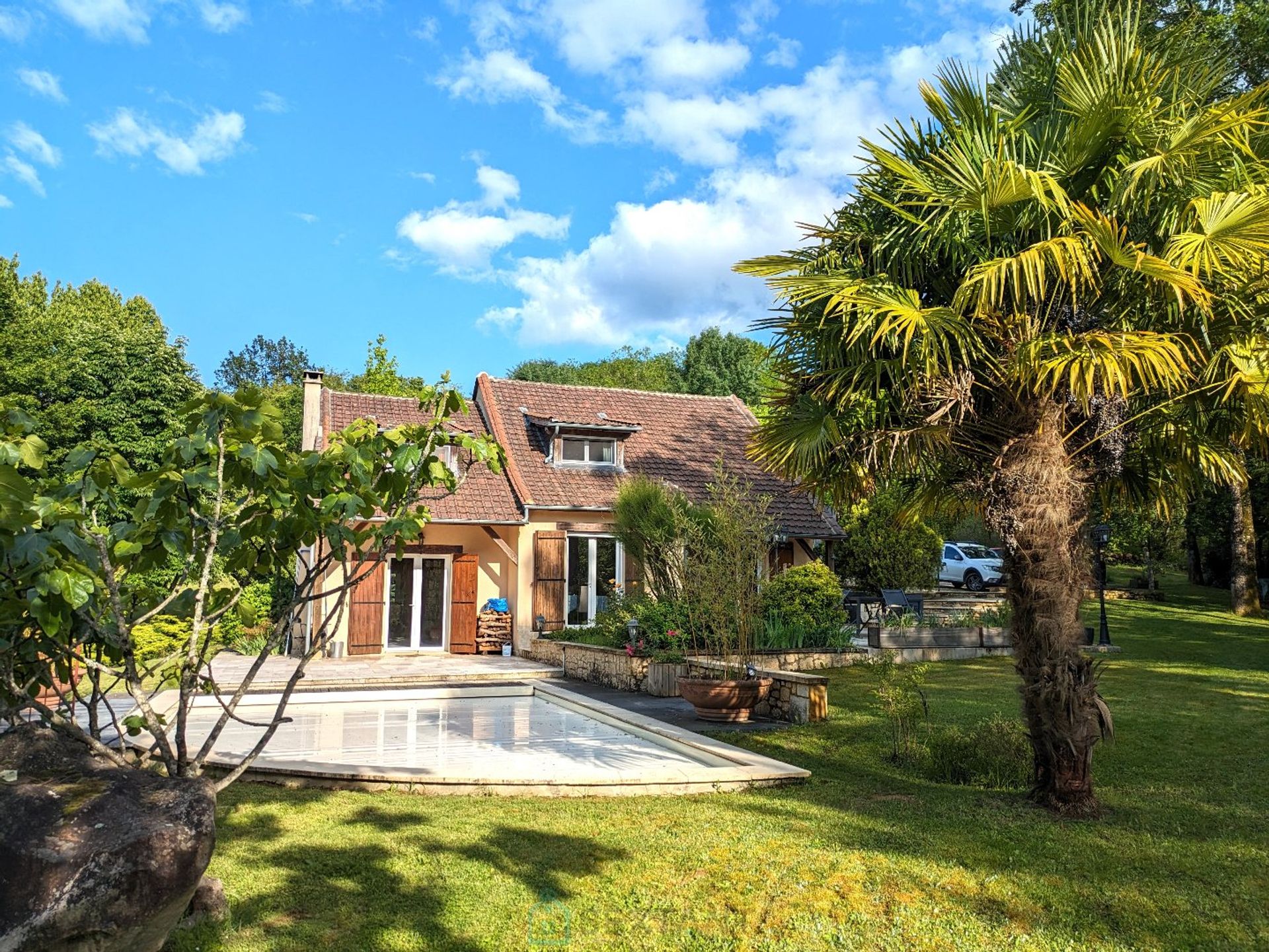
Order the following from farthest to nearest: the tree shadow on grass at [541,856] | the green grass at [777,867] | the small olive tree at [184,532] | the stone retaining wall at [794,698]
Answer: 1. the stone retaining wall at [794,698]
2. the tree shadow on grass at [541,856]
3. the green grass at [777,867]
4. the small olive tree at [184,532]

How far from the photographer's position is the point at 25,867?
2.94 m

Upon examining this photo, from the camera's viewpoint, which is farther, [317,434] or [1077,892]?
[317,434]

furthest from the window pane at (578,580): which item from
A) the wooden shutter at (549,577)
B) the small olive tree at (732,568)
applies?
the small olive tree at (732,568)

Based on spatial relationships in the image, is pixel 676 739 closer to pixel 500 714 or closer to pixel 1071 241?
pixel 500 714

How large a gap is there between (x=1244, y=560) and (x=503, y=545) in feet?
65.9

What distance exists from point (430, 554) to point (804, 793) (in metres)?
13.7

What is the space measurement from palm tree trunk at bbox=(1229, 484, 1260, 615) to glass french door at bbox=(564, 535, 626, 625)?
1671cm

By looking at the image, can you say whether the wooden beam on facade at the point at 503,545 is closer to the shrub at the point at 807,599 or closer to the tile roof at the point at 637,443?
the tile roof at the point at 637,443

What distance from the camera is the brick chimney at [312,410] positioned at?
65.6ft

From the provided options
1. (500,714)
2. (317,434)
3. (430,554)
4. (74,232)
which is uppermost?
(74,232)

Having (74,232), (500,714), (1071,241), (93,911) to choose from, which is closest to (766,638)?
(500,714)

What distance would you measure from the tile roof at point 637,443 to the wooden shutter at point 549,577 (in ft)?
2.95

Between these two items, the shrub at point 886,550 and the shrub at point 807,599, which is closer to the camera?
the shrub at point 807,599

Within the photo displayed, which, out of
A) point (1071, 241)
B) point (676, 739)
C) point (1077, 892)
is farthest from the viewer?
point (676, 739)
